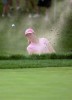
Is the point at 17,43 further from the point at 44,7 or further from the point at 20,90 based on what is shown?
the point at 20,90

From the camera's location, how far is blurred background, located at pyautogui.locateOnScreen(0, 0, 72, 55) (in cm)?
699

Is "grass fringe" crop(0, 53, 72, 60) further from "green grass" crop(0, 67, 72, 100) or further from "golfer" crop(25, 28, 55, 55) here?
"green grass" crop(0, 67, 72, 100)

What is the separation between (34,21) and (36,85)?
5.29m

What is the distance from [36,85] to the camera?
279 centimetres

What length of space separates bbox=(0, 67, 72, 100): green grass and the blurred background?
3447 mm

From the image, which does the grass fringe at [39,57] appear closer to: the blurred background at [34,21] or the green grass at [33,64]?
the green grass at [33,64]

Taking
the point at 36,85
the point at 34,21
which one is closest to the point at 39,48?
the point at 34,21

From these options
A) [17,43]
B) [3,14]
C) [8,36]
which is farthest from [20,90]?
[3,14]

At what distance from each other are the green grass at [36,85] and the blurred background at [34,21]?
345 cm

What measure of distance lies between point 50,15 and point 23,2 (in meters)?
0.52

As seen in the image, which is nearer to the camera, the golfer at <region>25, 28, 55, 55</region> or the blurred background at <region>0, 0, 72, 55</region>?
the golfer at <region>25, 28, 55, 55</region>

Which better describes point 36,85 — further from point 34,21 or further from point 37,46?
point 34,21

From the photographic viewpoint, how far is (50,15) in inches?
313

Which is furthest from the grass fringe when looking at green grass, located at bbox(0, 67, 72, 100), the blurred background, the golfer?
green grass, located at bbox(0, 67, 72, 100)
